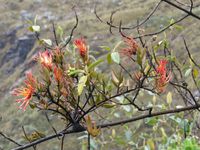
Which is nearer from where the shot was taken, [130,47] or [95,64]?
[95,64]

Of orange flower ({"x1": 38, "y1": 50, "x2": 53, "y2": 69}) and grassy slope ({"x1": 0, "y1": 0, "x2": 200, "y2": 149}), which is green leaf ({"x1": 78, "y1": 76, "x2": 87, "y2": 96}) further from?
grassy slope ({"x1": 0, "y1": 0, "x2": 200, "y2": 149})

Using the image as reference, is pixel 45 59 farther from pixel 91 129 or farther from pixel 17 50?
pixel 17 50

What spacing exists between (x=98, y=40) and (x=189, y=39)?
14.4m

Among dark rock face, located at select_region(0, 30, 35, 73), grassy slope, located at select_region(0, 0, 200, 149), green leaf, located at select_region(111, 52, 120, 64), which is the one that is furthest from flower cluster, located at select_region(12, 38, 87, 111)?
dark rock face, located at select_region(0, 30, 35, 73)

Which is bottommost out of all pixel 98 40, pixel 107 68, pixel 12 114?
pixel 12 114

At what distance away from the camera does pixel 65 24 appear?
6031 centimetres

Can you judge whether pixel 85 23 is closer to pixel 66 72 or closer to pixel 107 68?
pixel 107 68

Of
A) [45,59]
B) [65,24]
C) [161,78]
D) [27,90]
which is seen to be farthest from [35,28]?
[65,24]

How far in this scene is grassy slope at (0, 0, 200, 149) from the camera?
4344 cm

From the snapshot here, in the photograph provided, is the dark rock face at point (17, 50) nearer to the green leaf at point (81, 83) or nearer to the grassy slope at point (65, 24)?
the grassy slope at point (65, 24)

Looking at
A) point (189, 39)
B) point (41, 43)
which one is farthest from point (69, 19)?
point (41, 43)

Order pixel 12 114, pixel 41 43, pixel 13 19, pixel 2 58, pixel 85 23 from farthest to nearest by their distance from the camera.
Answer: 1. pixel 13 19
2. pixel 2 58
3. pixel 85 23
4. pixel 12 114
5. pixel 41 43

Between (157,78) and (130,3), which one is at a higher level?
(130,3)

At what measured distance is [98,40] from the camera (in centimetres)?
5369
